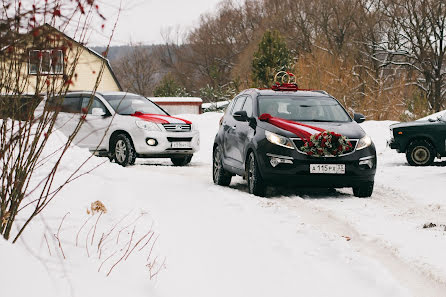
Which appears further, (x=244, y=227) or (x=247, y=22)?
(x=247, y=22)

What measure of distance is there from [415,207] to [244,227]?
3265 millimetres

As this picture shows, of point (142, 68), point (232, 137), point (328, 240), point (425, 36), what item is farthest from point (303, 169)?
point (142, 68)

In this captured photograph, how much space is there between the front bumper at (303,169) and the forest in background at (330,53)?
15.9 ft

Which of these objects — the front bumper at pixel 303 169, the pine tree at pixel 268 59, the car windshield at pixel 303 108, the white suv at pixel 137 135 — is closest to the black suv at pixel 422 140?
the white suv at pixel 137 135

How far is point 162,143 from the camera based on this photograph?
17703 millimetres

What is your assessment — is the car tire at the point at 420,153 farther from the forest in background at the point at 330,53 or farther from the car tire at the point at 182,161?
the forest in background at the point at 330,53

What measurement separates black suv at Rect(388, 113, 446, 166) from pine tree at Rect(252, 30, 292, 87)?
3088 cm

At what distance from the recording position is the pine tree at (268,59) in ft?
163

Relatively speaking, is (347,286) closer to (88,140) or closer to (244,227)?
(244,227)

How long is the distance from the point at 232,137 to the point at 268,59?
37.9 meters

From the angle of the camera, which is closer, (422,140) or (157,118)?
(157,118)

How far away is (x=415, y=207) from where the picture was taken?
10.6m

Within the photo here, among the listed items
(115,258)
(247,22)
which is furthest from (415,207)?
(247,22)

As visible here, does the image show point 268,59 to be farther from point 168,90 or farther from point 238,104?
point 238,104
